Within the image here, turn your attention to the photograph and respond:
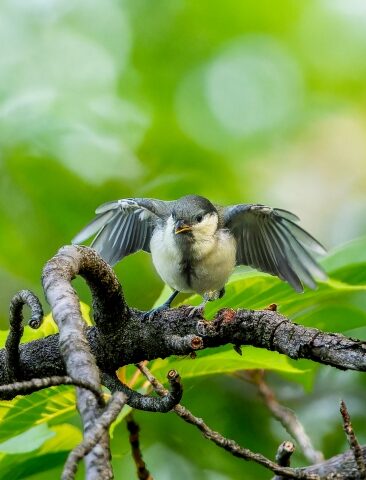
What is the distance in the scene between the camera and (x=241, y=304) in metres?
2.41

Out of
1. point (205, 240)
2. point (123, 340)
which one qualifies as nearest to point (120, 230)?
point (205, 240)

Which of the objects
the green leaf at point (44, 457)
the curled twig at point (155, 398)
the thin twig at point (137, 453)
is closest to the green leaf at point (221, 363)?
the thin twig at point (137, 453)

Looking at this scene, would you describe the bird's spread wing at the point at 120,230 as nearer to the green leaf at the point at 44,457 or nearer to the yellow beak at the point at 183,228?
the yellow beak at the point at 183,228

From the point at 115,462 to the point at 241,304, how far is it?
1.45 meters

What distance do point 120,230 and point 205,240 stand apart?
62 cm

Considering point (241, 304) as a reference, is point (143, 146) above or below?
above

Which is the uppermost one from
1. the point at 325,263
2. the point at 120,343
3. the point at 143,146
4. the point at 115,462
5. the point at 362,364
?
the point at 143,146

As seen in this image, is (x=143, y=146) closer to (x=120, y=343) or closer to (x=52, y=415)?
(x=52, y=415)

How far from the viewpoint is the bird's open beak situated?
2.96 meters

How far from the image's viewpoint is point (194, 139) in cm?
462

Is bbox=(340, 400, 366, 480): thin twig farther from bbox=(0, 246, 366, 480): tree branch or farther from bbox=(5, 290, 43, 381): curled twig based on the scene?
bbox=(5, 290, 43, 381): curled twig

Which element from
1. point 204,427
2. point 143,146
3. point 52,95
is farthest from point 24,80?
point 204,427

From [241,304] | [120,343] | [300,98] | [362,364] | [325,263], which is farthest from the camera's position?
[300,98]

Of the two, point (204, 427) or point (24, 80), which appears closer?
point (204, 427)
